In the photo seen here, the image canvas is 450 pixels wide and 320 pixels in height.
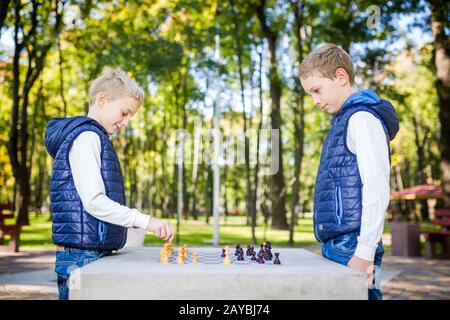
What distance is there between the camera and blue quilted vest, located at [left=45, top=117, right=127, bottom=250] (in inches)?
87.1

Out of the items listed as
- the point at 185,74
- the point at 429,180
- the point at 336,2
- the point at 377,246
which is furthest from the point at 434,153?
the point at 377,246

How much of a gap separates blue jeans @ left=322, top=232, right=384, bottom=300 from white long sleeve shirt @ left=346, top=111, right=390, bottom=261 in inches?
4.7

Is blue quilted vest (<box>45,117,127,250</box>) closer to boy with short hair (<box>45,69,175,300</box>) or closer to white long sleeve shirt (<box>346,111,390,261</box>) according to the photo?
boy with short hair (<box>45,69,175,300</box>)

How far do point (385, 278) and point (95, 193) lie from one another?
7.67m

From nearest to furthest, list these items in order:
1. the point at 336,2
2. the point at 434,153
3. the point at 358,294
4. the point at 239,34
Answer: the point at 358,294, the point at 336,2, the point at 239,34, the point at 434,153

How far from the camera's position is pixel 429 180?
55469 millimetres

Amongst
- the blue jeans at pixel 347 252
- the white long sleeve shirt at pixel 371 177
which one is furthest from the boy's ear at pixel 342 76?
the blue jeans at pixel 347 252

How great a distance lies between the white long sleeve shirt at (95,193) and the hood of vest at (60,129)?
0.35 feet

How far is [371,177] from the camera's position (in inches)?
79.4

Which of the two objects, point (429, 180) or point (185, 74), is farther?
point (429, 180)

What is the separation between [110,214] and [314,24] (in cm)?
1471

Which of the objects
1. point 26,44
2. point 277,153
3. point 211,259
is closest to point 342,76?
point 211,259
